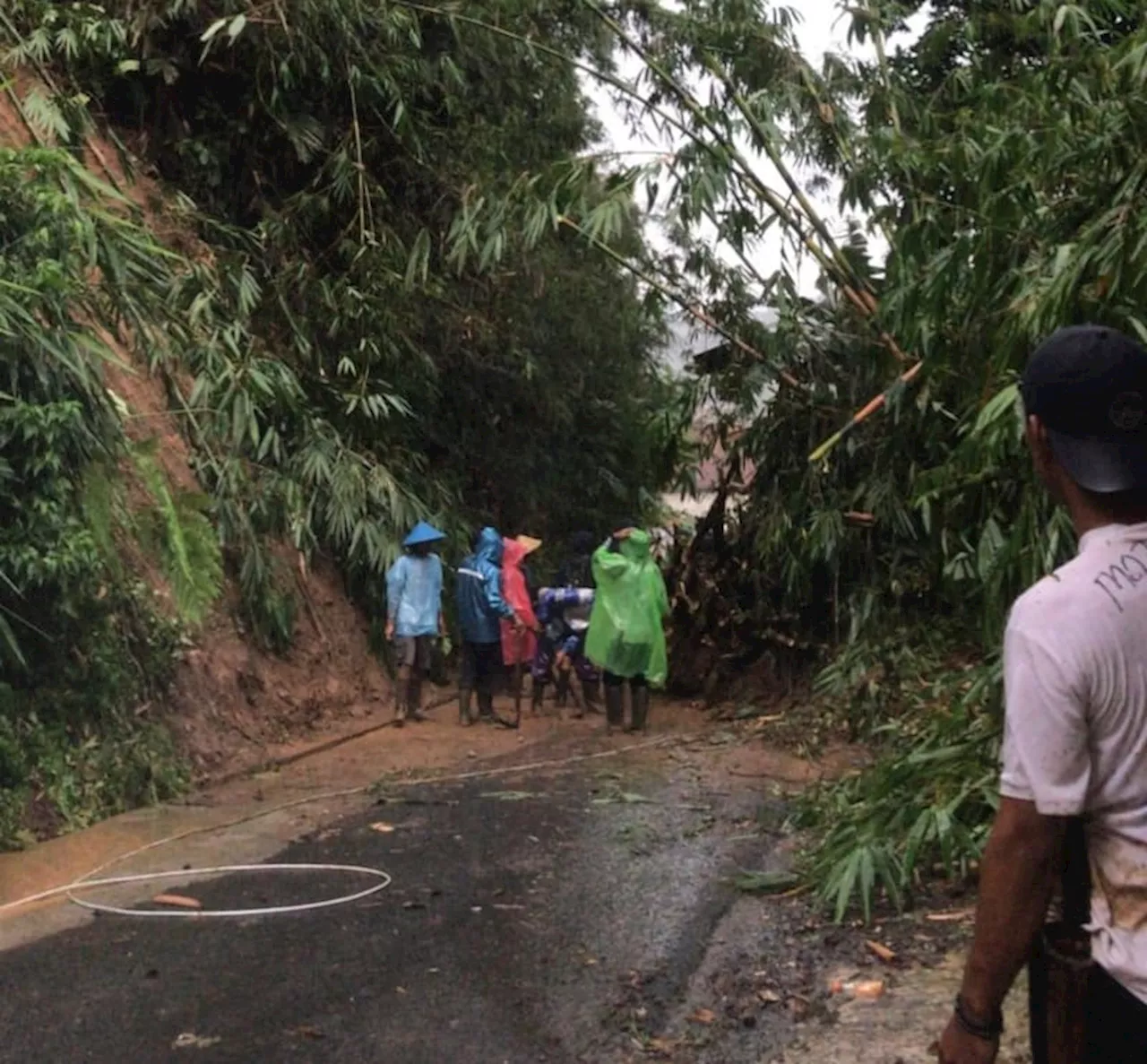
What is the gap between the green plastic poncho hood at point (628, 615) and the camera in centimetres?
1074

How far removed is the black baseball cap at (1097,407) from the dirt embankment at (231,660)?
630 centimetres

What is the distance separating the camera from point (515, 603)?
37.7 feet

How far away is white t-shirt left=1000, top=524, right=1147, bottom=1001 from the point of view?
6.16 ft

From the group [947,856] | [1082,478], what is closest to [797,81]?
[947,856]

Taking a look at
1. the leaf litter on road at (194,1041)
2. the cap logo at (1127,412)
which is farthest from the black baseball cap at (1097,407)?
the leaf litter on road at (194,1041)

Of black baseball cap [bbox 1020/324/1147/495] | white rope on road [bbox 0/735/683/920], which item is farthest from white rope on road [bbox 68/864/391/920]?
black baseball cap [bbox 1020/324/1147/495]

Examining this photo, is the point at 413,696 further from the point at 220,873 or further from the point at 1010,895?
the point at 1010,895

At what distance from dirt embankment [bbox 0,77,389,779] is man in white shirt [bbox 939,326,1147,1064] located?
6.35m

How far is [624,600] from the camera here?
10828mm

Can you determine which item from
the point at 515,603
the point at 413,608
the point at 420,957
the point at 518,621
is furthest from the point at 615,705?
the point at 420,957

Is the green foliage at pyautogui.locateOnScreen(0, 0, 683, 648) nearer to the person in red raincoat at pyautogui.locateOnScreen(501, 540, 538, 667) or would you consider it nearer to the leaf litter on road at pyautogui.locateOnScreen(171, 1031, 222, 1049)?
the person in red raincoat at pyautogui.locateOnScreen(501, 540, 538, 667)

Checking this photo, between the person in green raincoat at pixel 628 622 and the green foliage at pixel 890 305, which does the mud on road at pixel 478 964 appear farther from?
→ the person in green raincoat at pixel 628 622

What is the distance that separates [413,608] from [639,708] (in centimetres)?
198

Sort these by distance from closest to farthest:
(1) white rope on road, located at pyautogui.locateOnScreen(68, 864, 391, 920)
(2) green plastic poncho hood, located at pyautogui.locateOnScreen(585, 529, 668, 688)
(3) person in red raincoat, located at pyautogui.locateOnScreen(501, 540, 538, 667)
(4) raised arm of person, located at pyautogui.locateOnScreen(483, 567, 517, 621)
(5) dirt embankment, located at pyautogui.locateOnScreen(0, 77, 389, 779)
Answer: (1) white rope on road, located at pyautogui.locateOnScreen(68, 864, 391, 920) < (5) dirt embankment, located at pyautogui.locateOnScreen(0, 77, 389, 779) < (2) green plastic poncho hood, located at pyautogui.locateOnScreen(585, 529, 668, 688) < (4) raised arm of person, located at pyautogui.locateOnScreen(483, 567, 517, 621) < (3) person in red raincoat, located at pyautogui.locateOnScreen(501, 540, 538, 667)
